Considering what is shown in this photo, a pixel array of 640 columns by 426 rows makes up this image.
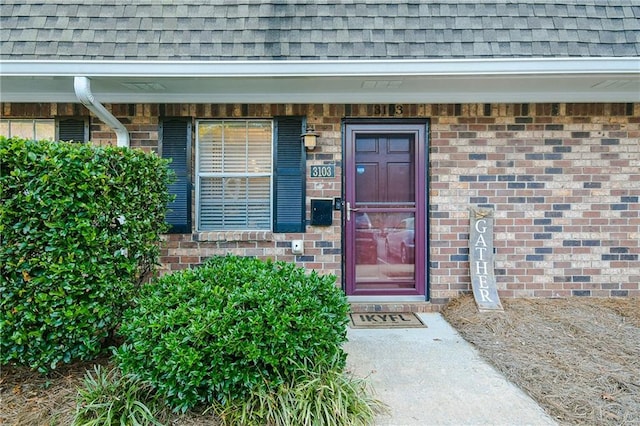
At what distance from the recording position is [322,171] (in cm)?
385

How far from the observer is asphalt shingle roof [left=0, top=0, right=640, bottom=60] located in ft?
11.3

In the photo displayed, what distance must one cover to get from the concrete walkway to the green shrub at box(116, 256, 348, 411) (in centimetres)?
48

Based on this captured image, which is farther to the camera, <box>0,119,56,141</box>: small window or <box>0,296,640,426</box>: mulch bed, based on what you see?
<box>0,119,56,141</box>: small window

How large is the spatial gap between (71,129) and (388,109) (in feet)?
10.8

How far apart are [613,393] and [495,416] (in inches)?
33.9

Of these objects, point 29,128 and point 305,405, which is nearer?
point 305,405

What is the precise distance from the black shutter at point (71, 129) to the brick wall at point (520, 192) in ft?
0.41

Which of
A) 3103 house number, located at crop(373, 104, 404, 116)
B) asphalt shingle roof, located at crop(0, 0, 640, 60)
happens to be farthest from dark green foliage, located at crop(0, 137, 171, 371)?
3103 house number, located at crop(373, 104, 404, 116)

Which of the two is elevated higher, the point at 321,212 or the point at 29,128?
the point at 29,128

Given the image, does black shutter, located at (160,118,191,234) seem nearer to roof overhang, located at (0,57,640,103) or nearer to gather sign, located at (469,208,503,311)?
roof overhang, located at (0,57,640,103)

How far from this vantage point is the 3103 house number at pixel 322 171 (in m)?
3.85

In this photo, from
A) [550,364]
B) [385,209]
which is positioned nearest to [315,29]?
[385,209]

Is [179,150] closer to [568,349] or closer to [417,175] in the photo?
[417,175]

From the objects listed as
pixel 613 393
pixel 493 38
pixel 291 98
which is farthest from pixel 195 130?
pixel 613 393
